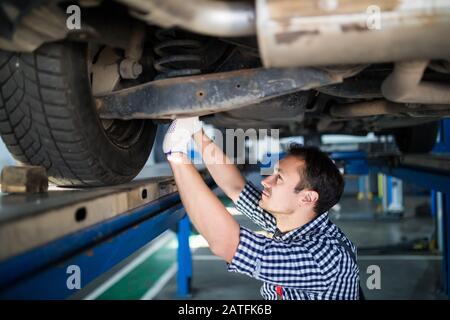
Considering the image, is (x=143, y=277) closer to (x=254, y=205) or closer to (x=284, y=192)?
(x=254, y=205)

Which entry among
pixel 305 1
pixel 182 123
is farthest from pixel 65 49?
pixel 305 1

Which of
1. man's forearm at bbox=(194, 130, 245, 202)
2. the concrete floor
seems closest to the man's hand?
man's forearm at bbox=(194, 130, 245, 202)

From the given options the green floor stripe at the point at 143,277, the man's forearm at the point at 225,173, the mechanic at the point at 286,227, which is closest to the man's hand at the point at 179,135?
the mechanic at the point at 286,227

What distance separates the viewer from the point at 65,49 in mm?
880

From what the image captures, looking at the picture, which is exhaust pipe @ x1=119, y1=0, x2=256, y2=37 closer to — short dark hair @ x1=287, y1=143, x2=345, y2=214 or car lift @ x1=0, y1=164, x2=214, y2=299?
car lift @ x1=0, y1=164, x2=214, y2=299

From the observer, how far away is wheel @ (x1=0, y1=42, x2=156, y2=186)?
0.89 meters

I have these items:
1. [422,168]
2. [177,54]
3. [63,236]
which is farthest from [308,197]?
[422,168]

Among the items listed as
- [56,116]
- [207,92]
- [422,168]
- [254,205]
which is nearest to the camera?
[56,116]

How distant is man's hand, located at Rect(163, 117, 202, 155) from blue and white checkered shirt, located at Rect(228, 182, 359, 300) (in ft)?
0.96

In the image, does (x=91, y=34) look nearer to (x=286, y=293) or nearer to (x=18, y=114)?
(x=18, y=114)

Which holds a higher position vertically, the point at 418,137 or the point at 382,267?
the point at 418,137

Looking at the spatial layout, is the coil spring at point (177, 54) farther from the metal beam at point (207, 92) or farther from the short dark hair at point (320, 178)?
the short dark hair at point (320, 178)

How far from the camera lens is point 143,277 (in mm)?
3355

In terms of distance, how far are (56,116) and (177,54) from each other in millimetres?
391
